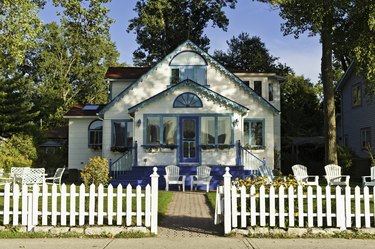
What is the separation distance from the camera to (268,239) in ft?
27.1

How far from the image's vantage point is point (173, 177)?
18.5 meters

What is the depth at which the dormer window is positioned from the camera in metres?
22.8

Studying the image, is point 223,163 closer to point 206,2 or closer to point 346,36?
point 346,36

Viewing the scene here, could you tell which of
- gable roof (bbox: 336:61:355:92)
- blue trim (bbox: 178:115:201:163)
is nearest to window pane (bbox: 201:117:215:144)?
blue trim (bbox: 178:115:201:163)

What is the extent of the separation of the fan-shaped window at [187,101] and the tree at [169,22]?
1716cm

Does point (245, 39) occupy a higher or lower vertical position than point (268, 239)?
higher

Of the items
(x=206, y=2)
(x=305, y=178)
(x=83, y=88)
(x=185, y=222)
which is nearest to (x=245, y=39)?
(x=206, y=2)

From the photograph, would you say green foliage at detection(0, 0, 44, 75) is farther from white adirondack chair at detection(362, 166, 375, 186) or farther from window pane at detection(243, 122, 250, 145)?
white adirondack chair at detection(362, 166, 375, 186)

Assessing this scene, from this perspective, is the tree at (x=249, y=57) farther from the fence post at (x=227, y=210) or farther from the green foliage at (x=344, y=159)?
the fence post at (x=227, y=210)

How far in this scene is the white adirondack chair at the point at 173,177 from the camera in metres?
18.0

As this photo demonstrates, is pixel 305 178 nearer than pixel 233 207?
No

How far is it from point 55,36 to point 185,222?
46395 millimetres

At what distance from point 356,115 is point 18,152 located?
2214 centimetres

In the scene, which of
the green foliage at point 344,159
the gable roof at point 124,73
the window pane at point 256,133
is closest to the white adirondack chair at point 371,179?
the window pane at point 256,133
